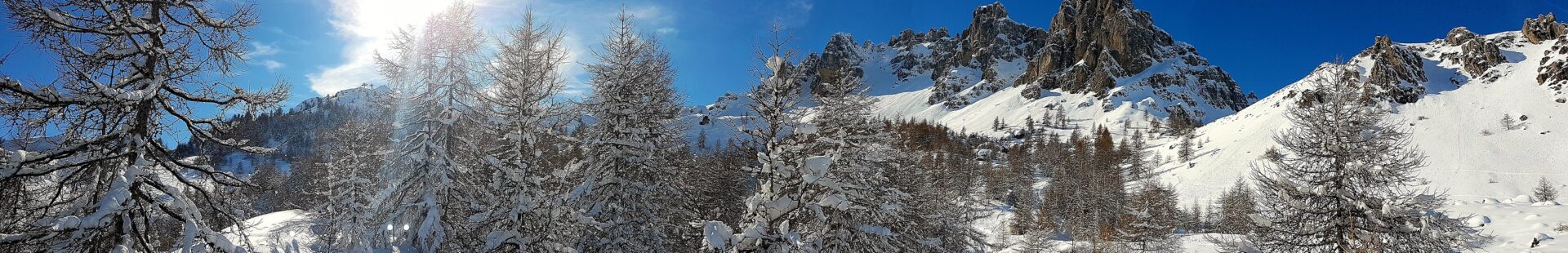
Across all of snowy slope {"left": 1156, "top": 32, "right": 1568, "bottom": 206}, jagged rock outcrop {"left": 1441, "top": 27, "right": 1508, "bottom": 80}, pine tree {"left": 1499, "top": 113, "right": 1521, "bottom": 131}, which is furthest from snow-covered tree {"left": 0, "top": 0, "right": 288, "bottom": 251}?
jagged rock outcrop {"left": 1441, "top": 27, "right": 1508, "bottom": 80}

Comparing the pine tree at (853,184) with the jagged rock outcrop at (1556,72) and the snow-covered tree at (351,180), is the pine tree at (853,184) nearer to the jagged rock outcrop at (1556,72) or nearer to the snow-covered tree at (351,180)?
→ the snow-covered tree at (351,180)

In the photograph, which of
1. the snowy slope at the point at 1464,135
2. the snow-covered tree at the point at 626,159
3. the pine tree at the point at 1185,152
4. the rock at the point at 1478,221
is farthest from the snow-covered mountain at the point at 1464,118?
the snow-covered tree at the point at 626,159

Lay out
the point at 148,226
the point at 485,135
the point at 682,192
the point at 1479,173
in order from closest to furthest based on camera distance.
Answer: the point at 148,226
the point at 485,135
the point at 682,192
the point at 1479,173

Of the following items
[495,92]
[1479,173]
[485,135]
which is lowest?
[1479,173]

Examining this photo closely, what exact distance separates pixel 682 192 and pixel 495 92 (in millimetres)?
5424

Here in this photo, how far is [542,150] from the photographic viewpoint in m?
13.0

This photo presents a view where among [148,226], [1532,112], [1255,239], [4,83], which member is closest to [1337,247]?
[1255,239]

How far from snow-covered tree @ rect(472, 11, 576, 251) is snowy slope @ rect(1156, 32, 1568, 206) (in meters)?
70.3

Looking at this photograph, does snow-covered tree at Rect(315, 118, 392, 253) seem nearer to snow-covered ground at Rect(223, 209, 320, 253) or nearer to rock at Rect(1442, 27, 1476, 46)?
snow-covered ground at Rect(223, 209, 320, 253)

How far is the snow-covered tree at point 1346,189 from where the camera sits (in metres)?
12.0

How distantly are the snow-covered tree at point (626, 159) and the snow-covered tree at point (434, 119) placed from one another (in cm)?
280

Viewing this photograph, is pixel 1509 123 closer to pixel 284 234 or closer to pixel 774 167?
pixel 774 167

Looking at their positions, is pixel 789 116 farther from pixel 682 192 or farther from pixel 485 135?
pixel 485 135

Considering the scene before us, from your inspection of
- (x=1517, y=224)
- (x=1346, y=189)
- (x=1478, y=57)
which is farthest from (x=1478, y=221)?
(x=1478, y=57)
